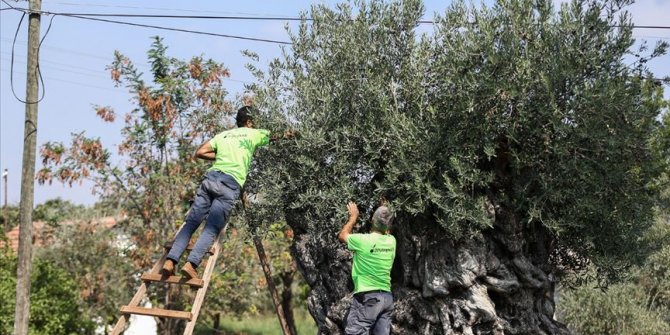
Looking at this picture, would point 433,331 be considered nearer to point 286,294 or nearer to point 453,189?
point 453,189

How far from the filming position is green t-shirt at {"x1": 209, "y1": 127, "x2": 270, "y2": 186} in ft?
32.8

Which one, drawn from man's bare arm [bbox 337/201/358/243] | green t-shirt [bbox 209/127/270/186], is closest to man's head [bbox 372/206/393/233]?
man's bare arm [bbox 337/201/358/243]

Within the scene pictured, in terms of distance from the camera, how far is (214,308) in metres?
24.8

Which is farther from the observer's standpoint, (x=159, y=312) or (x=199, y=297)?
(x=199, y=297)

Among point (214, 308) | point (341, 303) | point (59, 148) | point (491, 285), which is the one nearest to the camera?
point (491, 285)

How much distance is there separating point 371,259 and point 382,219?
0.49 m

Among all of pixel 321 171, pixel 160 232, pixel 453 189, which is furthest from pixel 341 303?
pixel 160 232

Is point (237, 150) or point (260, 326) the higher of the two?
point (237, 150)

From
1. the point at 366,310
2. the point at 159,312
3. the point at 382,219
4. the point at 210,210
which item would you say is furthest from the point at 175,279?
the point at 382,219

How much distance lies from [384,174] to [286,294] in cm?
1536

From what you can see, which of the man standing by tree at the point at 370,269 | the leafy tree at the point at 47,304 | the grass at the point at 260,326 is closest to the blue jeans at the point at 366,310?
the man standing by tree at the point at 370,269

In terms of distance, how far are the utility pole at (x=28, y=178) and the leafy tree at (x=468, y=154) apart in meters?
6.87

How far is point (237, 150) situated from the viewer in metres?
9.96

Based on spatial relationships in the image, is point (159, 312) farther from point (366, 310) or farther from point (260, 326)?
point (260, 326)
